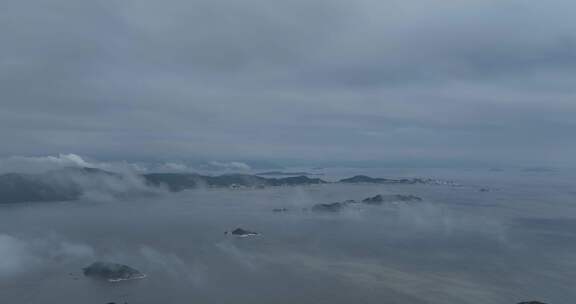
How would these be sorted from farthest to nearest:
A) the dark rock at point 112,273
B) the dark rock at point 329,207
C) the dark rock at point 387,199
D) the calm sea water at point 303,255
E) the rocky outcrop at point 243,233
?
→ the dark rock at point 387,199 < the dark rock at point 329,207 < the rocky outcrop at point 243,233 < the dark rock at point 112,273 < the calm sea water at point 303,255

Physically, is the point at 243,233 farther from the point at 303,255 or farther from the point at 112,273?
the point at 112,273

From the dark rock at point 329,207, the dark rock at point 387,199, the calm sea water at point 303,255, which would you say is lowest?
A: the calm sea water at point 303,255

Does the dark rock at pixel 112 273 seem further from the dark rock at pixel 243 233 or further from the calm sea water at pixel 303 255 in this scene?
the dark rock at pixel 243 233

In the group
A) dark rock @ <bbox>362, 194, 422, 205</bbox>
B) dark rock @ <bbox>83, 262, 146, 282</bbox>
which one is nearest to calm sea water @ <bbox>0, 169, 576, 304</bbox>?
dark rock @ <bbox>83, 262, 146, 282</bbox>

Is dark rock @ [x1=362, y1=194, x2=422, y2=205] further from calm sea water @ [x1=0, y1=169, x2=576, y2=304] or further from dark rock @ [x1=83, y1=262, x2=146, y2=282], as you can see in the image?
dark rock @ [x1=83, y1=262, x2=146, y2=282]

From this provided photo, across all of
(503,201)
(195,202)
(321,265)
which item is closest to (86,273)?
(321,265)

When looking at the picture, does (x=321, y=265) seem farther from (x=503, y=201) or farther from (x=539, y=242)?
(x=503, y=201)

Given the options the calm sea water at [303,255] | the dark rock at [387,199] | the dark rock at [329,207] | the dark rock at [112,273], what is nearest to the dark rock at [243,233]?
the calm sea water at [303,255]
